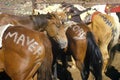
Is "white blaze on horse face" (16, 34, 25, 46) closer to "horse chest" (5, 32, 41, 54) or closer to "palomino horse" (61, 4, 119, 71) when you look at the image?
"horse chest" (5, 32, 41, 54)

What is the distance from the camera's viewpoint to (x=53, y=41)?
775cm

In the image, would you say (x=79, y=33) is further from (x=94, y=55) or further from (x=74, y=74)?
(x=74, y=74)

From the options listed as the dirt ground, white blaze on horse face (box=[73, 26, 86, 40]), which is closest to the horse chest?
white blaze on horse face (box=[73, 26, 86, 40])

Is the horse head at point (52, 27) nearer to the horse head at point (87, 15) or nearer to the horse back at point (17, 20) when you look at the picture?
the horse back at point (17, 20)

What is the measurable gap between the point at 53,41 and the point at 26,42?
2.16 meters

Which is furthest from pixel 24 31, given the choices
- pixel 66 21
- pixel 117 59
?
pixel 117 59

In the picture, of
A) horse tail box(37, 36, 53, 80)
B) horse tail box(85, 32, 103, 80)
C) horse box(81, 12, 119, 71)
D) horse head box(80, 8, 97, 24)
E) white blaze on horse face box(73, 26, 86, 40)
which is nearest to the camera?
horse tail box(37, 36, 53, 80)

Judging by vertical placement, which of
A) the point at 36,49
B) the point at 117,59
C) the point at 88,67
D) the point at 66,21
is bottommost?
the point at 117,59

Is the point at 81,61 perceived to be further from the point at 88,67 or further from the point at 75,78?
the point at 75,78

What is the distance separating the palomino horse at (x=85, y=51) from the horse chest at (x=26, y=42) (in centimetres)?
195

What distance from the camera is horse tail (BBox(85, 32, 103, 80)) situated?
7.27m

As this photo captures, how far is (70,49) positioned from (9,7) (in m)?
6.70

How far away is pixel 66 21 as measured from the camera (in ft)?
27.7

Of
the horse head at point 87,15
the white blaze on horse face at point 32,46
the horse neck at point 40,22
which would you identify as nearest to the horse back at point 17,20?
the horse neck at point 40,22
